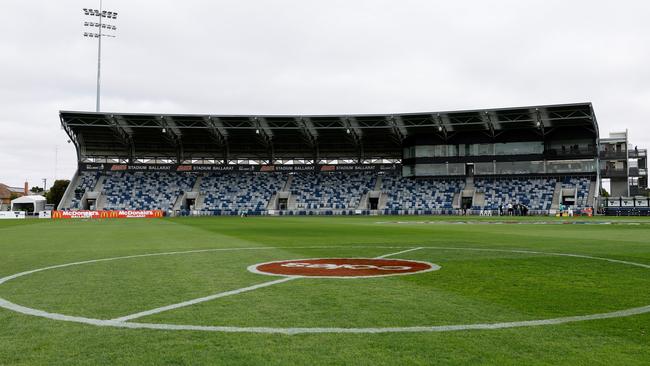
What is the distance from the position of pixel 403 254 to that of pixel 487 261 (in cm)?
313

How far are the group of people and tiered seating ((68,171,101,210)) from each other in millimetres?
62934

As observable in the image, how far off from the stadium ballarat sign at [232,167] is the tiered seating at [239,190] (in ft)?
5.38

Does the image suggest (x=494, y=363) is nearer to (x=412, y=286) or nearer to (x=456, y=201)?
(x=412, y=286)

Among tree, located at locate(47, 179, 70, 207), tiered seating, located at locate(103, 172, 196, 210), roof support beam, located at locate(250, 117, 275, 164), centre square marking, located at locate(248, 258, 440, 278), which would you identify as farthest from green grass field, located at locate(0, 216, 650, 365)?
tree, located at locate(47, 179, 70, 207)

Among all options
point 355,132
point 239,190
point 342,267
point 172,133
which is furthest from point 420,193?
point 342,267

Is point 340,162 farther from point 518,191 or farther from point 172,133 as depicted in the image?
point 518,191

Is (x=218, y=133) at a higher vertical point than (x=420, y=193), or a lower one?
higher

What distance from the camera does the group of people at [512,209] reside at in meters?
70.8

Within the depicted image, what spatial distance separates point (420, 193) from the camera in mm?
83000

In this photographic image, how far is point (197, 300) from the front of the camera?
8.65 meters

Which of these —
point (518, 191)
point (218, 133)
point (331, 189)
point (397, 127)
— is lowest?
point (518, 191)

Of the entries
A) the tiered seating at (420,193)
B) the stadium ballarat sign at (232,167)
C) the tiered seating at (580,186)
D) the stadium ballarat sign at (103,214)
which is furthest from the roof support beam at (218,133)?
the tiered seating at (580,186)

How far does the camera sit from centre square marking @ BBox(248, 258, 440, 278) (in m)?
11.8

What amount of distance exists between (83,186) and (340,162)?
4187cm
